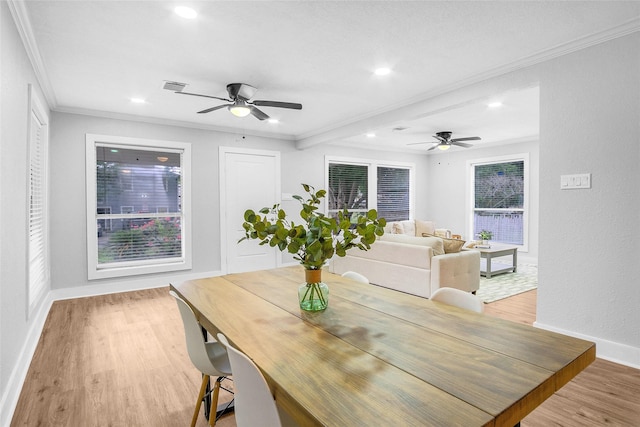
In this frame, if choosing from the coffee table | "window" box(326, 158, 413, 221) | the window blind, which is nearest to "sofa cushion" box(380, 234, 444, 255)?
the coffee table

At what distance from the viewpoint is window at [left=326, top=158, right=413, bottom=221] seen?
288 inches

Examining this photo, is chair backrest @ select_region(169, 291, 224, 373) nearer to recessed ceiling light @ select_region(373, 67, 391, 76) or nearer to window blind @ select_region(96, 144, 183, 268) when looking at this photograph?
recessed ceiling light @ select_region(373, 67, 391, 76)

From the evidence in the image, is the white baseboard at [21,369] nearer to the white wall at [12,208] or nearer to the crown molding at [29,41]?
the white wall at [12,208]

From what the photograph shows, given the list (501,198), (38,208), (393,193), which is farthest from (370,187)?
(38,208)

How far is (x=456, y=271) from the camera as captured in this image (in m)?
4.25

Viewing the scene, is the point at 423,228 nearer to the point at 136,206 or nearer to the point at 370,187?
the point at 370,187

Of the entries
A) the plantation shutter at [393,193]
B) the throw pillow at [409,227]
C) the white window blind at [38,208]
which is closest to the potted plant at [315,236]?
the white window blind at [38,208]

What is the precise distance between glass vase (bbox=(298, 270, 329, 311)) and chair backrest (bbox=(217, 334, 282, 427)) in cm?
53

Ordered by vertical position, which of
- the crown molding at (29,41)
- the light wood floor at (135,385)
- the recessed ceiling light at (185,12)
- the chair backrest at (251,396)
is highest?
the recessed ceiling light at (185,12)

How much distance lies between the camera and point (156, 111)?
15.5ft

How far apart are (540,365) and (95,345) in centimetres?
341

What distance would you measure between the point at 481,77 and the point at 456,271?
2.17 metres

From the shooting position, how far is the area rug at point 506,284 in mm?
4572

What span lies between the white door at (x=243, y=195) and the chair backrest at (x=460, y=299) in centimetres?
439
